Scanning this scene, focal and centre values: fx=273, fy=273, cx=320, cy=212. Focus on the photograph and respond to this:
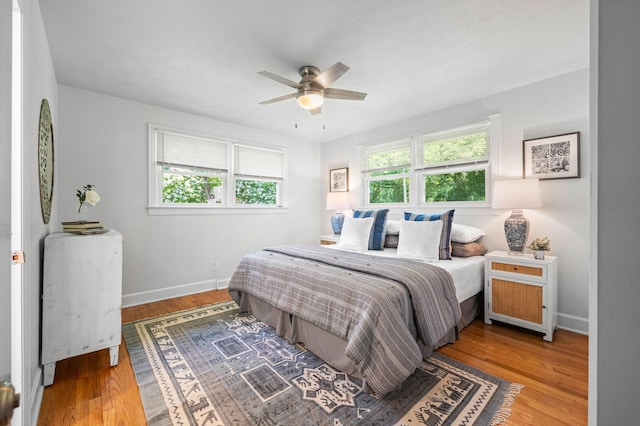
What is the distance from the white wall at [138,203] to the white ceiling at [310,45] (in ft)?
1.05

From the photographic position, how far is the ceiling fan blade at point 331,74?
205 cm

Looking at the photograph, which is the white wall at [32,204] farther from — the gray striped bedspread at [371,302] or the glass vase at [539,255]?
the glass vase at [539,255]

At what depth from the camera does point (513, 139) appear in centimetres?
303

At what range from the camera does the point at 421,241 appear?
9.66ft

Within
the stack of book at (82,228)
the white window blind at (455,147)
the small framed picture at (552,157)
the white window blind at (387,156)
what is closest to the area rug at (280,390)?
the stack of book at (82,228)

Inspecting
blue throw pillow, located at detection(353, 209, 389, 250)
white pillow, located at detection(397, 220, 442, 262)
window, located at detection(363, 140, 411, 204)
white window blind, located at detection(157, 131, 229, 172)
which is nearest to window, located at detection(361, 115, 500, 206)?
window, located at detection(363, 140, 411, 204)

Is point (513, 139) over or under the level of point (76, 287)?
over

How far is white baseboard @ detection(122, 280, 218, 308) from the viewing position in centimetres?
330

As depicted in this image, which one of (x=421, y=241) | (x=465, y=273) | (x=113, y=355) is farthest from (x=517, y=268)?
(x=113, y=355)

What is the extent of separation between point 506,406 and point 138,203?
13.2 ft

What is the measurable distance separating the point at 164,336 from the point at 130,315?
82 centimetres

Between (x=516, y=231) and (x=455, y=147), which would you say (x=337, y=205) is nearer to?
(x=455, y=147)

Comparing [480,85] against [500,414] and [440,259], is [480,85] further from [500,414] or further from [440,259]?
[500,414]

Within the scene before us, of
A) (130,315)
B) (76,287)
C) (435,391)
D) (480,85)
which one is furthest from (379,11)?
(130,315)
